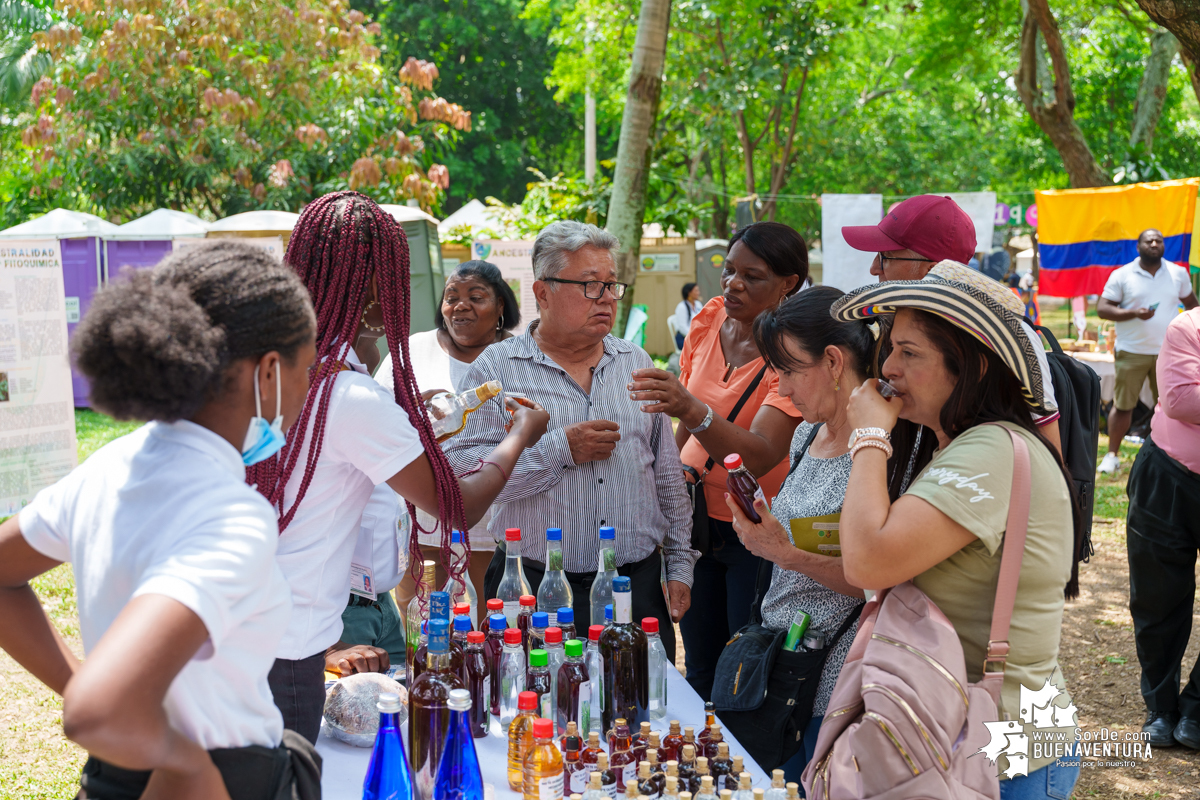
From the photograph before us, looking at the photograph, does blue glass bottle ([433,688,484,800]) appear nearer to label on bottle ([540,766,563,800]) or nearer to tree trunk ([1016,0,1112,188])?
label on bottle ([540,766,563,800])

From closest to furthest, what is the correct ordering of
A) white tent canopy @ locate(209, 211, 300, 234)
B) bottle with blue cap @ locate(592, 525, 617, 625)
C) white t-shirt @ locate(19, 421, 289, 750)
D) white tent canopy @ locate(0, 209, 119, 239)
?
white t-shirt @ locate(19, 421, 289, 750)
bottle with blue cap @ locate(592, 525, 617, 625)
white tent canopy @ locate(209, 211, 300, 234)
white tent canopy @ locate(0, 209, 119, 239)

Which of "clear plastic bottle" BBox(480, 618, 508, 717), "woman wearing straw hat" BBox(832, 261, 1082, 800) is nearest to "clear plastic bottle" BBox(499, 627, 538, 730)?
"clear plastic bottle" BBox(480, 618, 508, 717)

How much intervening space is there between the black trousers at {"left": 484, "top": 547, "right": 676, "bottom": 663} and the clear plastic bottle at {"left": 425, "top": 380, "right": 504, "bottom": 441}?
0.57 metres

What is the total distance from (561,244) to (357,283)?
118cm

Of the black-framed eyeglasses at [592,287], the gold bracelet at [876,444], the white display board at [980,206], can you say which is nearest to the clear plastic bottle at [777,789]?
the gold bracelet at [876,444]

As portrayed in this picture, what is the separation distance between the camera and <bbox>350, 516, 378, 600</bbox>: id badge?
2188 mm

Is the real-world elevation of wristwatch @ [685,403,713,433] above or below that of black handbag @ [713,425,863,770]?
above

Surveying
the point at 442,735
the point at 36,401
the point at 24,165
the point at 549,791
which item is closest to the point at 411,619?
the point at 442,735

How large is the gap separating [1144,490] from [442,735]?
3276 millimetres

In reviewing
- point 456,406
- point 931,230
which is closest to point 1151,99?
point 931,230

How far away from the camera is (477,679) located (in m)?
2.26

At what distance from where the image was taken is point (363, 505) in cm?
196

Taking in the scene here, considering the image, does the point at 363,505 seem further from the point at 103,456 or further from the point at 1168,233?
the point at 1168,233

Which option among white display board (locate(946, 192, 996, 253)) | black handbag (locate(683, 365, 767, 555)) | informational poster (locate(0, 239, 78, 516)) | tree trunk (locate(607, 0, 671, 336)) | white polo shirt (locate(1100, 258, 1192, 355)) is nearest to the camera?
black handbag (locate(683, 365, 767, 555))
